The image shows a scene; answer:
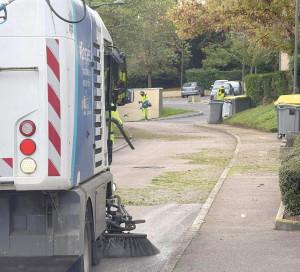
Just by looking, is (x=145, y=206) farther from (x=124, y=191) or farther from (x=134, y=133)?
(x=134, y=133)

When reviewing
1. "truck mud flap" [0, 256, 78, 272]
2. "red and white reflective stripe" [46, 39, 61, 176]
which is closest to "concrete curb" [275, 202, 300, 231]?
"truck mud flap" [0, 256, 78, 272]

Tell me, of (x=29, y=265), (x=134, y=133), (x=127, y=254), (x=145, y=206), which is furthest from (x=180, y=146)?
(x=29, y=265)

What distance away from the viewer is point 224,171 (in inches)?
713

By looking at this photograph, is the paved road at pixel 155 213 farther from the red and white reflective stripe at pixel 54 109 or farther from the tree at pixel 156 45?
the tree at pixel 156 45

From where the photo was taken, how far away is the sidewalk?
8406mm

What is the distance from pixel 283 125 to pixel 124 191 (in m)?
12.8

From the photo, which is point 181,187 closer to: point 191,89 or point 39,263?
point 39,263

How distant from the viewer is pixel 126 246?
905 cm

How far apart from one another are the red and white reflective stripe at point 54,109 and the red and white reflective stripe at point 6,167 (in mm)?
332

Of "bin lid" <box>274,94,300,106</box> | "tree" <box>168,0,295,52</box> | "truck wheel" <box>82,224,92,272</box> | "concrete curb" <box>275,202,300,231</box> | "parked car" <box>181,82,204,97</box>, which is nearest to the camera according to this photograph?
"truck wheel" <box>82,224,92,272</box>

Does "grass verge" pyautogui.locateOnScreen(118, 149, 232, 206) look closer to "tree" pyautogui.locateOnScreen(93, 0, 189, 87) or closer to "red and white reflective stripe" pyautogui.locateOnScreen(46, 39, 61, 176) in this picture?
"red and white reflective stripe" pyautogui.locateOnScreen(46, 39, 61, 176)

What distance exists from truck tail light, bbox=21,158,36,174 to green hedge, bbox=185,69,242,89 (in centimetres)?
7378

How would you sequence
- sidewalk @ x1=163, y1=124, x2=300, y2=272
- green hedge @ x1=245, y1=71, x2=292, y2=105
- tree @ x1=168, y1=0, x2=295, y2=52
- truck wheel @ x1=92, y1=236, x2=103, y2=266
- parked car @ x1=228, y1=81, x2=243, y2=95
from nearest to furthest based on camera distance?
1. truck wheel @ x1=92, y1=236, x2=103, y2=266
2. sidewalk @ x1=163, y1=124, x2=300, y2=272
3. tree @ x1=168, y1=0, x2=295, y2=52
4. green hedge @ x1=245, y1=71, x2=292, y2=105
5. parked car @ x1=228, y1=81, x2=243, y2=95

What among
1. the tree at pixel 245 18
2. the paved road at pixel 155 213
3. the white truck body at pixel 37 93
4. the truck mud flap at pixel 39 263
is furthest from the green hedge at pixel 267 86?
the white truck body at pixel 37 93
